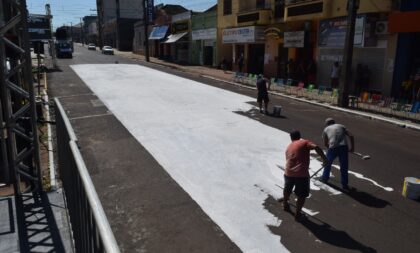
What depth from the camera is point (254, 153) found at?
11.1 m

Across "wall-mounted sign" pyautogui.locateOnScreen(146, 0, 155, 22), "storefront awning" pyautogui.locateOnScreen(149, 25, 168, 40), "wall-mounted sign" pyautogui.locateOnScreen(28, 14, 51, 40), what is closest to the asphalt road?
"wall-mounted sign" pyautogui.locateOnScreen(28, 14, 51, 40)

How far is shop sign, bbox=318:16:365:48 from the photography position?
21.9 meters

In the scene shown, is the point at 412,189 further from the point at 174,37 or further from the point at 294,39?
the point at 174,37

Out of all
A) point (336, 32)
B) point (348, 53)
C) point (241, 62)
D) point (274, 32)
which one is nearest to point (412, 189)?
point (348, 53)

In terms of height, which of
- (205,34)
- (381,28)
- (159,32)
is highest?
(159,32)

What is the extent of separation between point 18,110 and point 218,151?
18.3 feet

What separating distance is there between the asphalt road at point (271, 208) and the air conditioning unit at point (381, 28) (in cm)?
1040

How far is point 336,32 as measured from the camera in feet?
79.2

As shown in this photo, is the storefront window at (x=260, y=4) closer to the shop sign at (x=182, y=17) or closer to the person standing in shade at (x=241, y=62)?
the person standing in shade at (x=241, y=62)

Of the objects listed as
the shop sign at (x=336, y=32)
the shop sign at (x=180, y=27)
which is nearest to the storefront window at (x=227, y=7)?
the shop sign at (x=180, y=27)

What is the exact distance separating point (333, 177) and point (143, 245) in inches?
206

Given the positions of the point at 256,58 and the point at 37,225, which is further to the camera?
the point at 256,58

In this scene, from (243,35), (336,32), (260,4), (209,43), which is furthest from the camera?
(209,43)

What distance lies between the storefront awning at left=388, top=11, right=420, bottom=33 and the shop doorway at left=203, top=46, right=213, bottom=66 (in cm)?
2768
